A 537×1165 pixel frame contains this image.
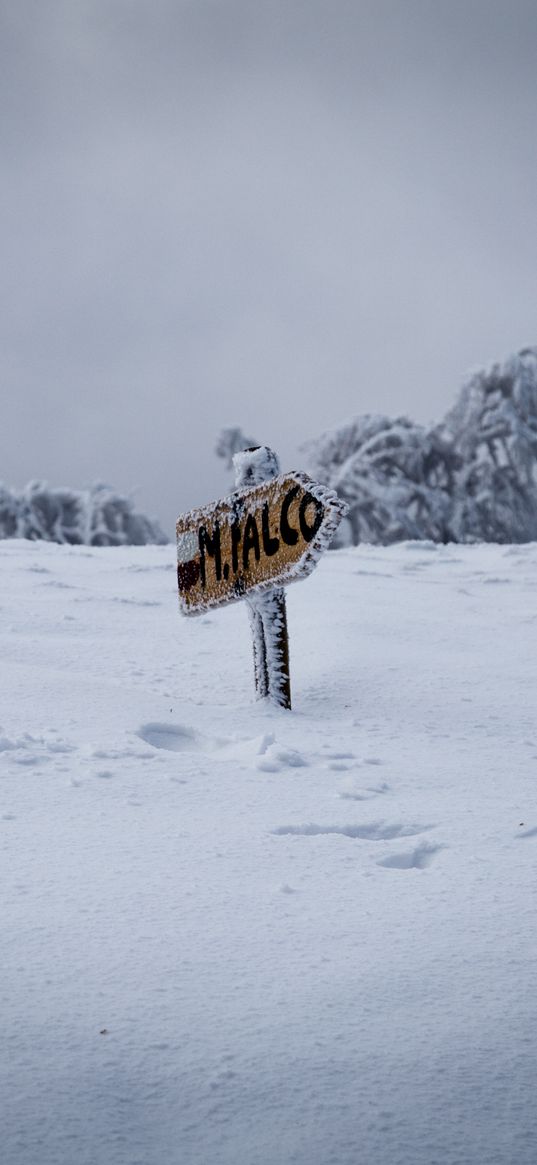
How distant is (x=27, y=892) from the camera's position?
2.04m

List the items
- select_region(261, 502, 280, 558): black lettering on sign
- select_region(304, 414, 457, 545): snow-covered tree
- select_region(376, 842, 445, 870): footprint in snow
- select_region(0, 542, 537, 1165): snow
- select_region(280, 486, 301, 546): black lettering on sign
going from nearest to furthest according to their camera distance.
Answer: select_region(0, 542, 537, 1165): snow
select_region(376, 842, 445, 870): footprint in snow
select_region(280, 486, 301, 546): black lettering on sign
select_region(261, 502, 280, 558): black lettering on sign
select_region(304, 414, 457, 545): snow-covered tree

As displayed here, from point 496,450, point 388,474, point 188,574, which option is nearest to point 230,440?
point 388,474

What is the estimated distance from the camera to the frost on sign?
3.31 meters

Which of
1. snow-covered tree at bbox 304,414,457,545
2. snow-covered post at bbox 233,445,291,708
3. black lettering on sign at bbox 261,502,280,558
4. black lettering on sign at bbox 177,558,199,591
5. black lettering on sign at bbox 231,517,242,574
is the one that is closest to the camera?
black lettering on sign at bbox 261,502,280,558

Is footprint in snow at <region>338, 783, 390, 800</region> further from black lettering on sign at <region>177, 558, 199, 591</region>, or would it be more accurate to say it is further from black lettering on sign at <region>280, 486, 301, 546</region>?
black lettering on sign at <region>177, 558, 199, 591</region>

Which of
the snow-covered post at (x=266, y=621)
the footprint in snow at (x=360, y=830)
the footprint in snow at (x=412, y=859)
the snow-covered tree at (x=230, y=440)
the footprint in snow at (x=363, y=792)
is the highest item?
the snow-covered tree at (x=230, y=440)

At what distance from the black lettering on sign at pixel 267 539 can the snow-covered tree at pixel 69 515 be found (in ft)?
54.8

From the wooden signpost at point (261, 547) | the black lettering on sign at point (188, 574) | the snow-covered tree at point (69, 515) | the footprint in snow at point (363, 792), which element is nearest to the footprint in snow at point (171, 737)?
the wooden signpost at point (261, 547)

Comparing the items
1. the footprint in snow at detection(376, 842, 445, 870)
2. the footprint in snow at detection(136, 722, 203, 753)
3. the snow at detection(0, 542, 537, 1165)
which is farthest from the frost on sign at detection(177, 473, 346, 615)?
the footprint in snow at detection(376, 842, 445, 870)

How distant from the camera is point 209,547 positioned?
409cm

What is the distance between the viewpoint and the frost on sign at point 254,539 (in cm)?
331

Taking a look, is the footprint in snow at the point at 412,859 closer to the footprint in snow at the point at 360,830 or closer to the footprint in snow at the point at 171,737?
the footprint in snow at the point at 360,830

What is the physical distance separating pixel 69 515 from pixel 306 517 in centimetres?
1775

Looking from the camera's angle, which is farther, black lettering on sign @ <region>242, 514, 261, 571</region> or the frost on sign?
black lettering on sign @ <region>242, 514, 261, 571</region>
